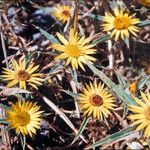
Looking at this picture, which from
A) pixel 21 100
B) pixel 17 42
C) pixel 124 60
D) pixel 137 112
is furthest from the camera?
pixel 124 60

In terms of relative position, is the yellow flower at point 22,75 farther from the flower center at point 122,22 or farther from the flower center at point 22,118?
the flower center at point 122,22

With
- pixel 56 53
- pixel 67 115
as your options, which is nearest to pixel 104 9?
pixel 56 53

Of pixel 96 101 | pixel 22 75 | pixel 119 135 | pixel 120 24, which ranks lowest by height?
pixel 119 135

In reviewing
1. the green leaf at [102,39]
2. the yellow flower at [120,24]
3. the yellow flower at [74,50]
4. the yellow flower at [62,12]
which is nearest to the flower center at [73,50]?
the yellow flower at [74,50]

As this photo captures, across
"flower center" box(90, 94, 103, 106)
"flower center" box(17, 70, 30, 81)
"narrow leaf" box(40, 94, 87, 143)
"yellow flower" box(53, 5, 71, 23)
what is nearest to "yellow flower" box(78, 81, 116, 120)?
"flower center" box(90, 94, 103, 106)

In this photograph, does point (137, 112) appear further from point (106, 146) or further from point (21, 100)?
point (21, 100)

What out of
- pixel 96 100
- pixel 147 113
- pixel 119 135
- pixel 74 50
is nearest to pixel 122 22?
pixel 74 50

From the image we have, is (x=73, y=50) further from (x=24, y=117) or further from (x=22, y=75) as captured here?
(x=24, y=117)
